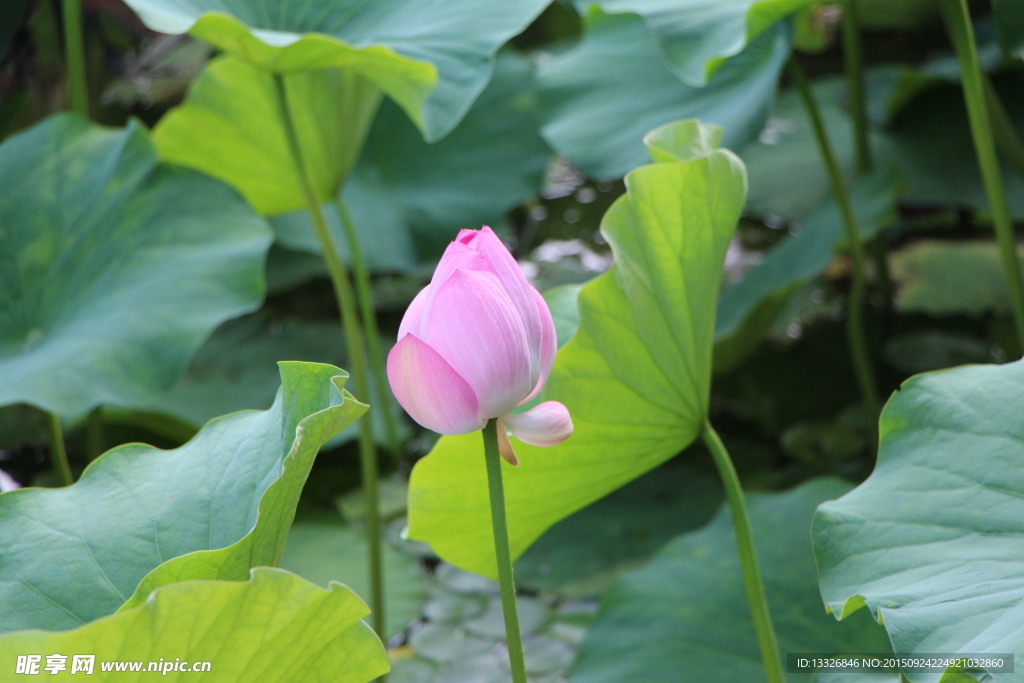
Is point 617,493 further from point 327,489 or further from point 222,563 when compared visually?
point 222,563

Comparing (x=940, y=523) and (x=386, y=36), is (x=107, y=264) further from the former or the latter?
(x=940, y=523)

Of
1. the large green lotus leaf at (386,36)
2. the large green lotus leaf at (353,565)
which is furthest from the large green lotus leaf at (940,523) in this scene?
the large green lotus leaf at (353,565)

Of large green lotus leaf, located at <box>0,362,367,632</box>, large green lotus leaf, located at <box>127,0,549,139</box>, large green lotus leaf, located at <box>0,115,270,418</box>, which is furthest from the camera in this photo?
large green lotus leaf, located at <box>0,115,270,418</box>

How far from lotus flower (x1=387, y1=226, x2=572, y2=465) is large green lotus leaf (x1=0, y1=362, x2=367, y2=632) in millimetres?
79

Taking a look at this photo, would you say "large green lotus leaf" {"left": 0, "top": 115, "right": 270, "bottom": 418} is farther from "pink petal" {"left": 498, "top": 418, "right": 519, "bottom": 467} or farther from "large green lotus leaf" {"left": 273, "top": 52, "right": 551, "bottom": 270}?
"pink petal" {"left": 498, "top": 418, "right": 519, "bottom": 467}

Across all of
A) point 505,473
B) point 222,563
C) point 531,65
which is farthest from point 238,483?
point 531,65

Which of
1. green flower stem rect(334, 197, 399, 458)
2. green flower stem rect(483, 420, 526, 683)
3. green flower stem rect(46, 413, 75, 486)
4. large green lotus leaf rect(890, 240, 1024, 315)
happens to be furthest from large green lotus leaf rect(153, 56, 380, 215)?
large green lotus leaf rect(890, 240, 1024, 315)

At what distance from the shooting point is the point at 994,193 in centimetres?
105

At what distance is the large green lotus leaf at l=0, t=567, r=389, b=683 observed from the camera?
1.52ft

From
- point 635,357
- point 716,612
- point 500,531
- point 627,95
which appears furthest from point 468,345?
point 627,95

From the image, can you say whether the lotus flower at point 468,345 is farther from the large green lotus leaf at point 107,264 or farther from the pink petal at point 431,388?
the large green lotus leaf at point 107,264

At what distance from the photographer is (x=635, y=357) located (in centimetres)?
76

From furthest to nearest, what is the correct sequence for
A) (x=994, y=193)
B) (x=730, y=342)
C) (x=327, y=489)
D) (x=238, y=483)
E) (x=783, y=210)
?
(x=783, y=210), (x=327, y=489), (x=730, y=342), (x=994, y=193), (x=238, y=483)

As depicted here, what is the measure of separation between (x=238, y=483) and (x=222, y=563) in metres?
0.12
